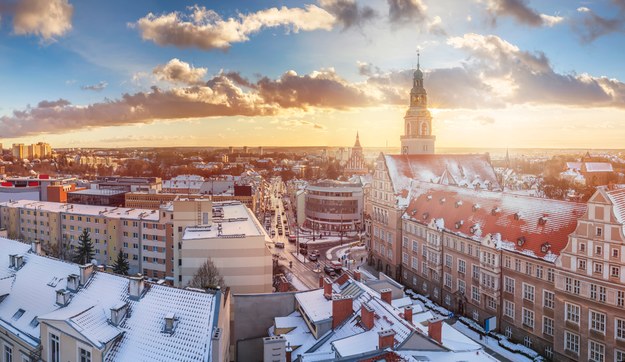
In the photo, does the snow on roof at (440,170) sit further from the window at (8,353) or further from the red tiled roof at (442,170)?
the window at (8,353)

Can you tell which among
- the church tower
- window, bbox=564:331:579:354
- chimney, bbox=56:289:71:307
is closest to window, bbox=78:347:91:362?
chimney, bbox=56:289:71:307

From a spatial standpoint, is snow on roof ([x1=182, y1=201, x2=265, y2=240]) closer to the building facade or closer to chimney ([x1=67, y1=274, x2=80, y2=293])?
chimney ([x1=67, y1=274, x2=80, y2=293])

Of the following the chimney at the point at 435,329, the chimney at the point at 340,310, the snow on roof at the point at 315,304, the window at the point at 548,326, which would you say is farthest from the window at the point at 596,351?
the snow on roof at the point at 315,304

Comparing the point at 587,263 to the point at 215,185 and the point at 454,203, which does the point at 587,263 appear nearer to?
the point at 454,203

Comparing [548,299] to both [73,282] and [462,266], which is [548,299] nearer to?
[462,266]

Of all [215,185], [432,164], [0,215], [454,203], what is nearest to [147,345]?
[454,203]
